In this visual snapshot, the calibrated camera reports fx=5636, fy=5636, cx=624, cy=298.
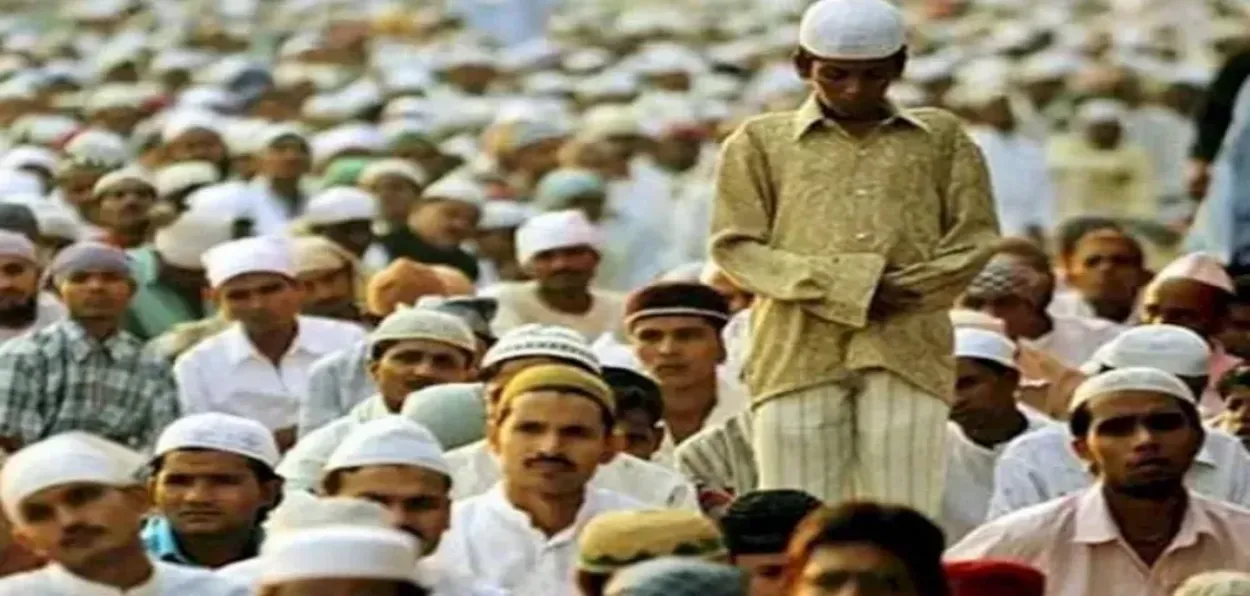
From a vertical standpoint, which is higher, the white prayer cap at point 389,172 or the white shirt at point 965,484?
the white prayer cap at point 389,172

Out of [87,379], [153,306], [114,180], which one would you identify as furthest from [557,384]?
[114,180]

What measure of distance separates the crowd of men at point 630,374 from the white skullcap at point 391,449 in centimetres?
1

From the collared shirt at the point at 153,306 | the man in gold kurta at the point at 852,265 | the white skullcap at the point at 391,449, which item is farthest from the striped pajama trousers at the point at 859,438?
the collared shirt at the point at 153,306

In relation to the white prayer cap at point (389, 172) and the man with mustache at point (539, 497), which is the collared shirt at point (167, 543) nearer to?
the man with mustache at point (539, 497)

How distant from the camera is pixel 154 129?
33.1 meters

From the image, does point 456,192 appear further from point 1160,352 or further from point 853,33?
point 853,33

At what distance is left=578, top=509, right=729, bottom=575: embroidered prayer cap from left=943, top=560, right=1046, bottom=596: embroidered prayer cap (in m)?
0.59

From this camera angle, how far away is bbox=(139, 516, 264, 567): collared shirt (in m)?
15.7

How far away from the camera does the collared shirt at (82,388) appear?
19.6 meters

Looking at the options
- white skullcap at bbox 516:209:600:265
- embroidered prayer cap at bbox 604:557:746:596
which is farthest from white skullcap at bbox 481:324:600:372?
white skullcap at bbox 516:209:600:265

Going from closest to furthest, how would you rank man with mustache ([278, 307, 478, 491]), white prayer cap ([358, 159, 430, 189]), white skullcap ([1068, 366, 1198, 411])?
white skullcap ([1068, 366, 1198, 411]), man with mustache ([278, 307, 478, 491]), white prayer cap ([358, 159, 430, 189])

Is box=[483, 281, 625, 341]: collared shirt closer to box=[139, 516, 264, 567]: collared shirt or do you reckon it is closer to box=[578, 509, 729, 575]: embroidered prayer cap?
box=[139, 516, 264, 567]: collared shirt

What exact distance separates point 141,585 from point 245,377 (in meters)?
7.12

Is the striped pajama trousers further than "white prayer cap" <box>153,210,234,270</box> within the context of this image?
No
